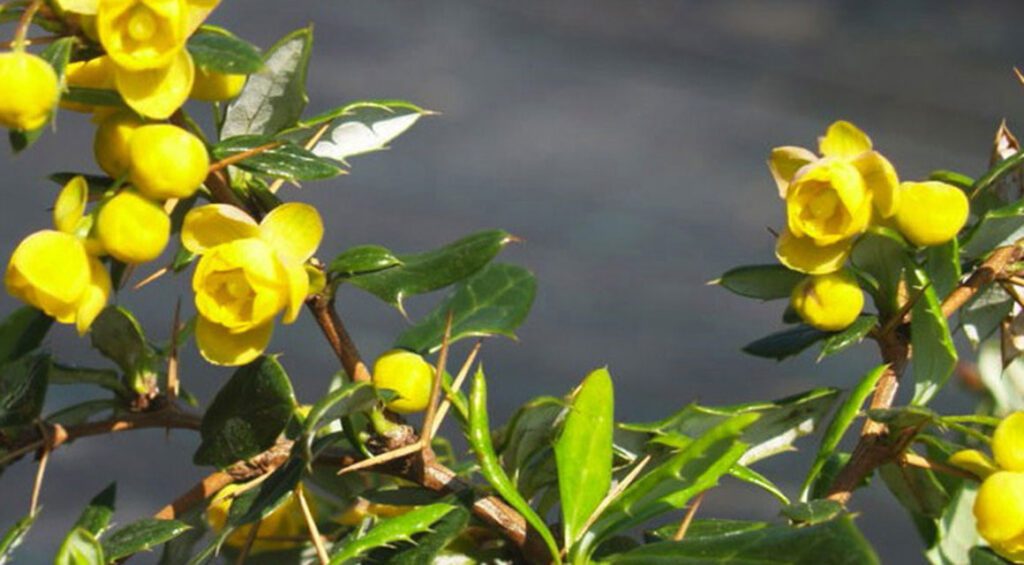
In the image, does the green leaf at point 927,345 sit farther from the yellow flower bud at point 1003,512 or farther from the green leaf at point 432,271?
the green leaf at point 432,271

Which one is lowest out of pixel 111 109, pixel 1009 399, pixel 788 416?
pixel 1009 399

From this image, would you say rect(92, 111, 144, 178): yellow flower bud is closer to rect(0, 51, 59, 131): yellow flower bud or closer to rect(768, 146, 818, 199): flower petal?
rect(0, 51, 59, 131): yellow flower bud

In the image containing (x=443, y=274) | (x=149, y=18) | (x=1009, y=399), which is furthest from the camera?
(x=1009, y=399)

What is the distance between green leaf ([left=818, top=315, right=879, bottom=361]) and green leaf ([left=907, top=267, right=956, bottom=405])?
2cm

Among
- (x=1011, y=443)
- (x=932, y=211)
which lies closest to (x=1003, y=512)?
(x=1011, y=443)

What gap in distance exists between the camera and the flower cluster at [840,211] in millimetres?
718

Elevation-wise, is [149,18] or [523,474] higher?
[149,18]

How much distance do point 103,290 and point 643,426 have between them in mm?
255

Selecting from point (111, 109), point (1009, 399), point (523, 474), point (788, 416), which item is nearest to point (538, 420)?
point (523, 474)

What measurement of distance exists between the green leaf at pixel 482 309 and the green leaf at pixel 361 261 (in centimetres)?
7

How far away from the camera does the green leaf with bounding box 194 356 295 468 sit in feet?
2.24

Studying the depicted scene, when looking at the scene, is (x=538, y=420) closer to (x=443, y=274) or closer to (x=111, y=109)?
(x=443, y=274)

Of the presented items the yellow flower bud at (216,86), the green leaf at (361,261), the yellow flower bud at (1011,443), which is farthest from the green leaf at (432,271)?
the yellow flower bud at (1011,443)

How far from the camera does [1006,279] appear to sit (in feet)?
2.48
